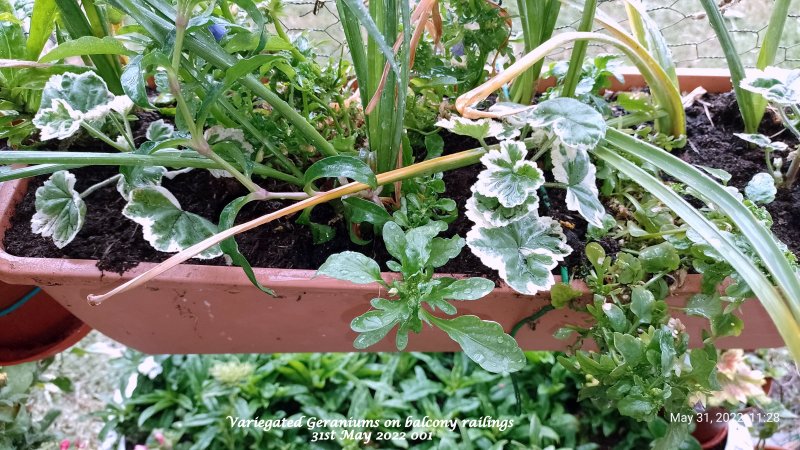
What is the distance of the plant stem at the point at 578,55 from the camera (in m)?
0.67

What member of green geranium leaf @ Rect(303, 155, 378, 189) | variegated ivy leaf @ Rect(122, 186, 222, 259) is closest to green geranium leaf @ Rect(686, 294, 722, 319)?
green geranium leaf @ Rect(303, 155, 378, 189)

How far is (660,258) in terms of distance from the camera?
0.64 metres

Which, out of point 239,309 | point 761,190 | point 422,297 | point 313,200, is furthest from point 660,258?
point 239,309

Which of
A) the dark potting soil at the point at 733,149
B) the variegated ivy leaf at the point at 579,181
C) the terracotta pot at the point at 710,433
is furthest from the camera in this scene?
the terracotta pot at the point at 710,433

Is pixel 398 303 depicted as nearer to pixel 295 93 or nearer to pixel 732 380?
pixel 295 93

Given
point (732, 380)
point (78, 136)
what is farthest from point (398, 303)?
point (732, 380)

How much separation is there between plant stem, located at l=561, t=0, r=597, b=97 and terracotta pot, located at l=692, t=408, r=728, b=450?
726 millimetres

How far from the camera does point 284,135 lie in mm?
724

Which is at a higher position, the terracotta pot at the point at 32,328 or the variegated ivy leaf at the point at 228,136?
the variegated ivy leaf at the point at 228,136

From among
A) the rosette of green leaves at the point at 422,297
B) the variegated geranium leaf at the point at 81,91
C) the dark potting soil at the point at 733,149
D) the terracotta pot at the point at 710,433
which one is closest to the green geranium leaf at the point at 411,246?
the rosette of green leaves at the point at 422,297

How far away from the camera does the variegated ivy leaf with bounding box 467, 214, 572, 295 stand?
61 centimetres

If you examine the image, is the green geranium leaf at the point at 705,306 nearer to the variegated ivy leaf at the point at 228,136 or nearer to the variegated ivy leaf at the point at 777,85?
the variegated ivy leaf at the point at 777,85

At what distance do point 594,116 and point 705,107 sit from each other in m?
0.47

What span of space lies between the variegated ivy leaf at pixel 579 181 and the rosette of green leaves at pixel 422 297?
0.49 ft
